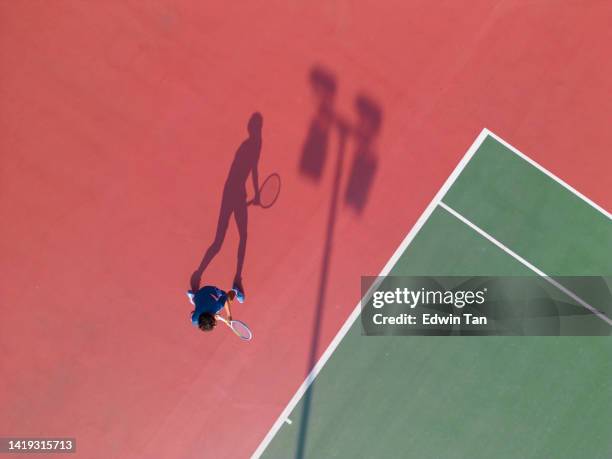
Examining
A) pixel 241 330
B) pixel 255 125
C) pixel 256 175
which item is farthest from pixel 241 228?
pixel 255 125

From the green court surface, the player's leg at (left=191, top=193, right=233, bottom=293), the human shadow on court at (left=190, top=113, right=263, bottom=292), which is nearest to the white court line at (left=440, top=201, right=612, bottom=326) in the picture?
the green court surface

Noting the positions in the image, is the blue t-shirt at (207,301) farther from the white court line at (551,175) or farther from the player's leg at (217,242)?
the white court line at (551,175)

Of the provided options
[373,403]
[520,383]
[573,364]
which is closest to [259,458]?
[373,403]

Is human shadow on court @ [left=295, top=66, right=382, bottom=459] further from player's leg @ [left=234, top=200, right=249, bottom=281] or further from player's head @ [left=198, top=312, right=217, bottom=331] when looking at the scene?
player's head @ [left=198, top=312, right=217, bottom=331]

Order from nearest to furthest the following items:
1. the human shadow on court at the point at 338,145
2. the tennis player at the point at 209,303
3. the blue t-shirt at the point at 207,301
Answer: the tennis player at the point at 209,303 < the blue t-shirt at the point at 207,301 < the human shadow on court at the point at 338,145

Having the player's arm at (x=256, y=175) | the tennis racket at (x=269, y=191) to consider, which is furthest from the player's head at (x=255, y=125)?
the tennis racket at (x=269, y=191)

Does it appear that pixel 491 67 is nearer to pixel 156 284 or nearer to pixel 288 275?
pixel 288 275
